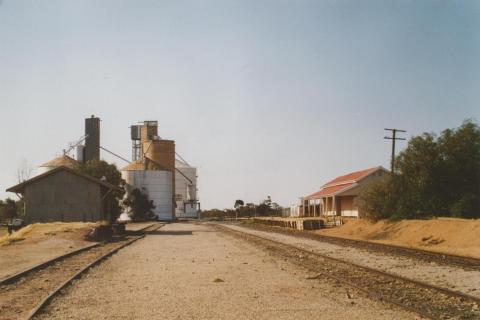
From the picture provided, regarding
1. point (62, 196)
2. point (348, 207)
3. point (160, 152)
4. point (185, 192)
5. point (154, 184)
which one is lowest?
point (348, 207)

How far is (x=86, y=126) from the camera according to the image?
86.1 metres

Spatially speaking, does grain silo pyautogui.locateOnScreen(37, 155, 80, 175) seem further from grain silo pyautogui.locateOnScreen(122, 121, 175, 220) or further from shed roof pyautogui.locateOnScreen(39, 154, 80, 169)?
grain silo pyautogui.locateOnScreen(122, 121, 175, 220)

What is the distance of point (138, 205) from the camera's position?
78250 millimetres

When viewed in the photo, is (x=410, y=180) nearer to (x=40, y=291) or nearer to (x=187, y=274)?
(x=187, y=274)

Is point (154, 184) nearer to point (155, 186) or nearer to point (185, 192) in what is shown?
point (155, 186)

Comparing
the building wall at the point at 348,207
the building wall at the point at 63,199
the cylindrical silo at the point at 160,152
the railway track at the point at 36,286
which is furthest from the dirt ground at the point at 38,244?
the cylindrical silo at the point at 160,152

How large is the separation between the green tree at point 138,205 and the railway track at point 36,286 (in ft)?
197

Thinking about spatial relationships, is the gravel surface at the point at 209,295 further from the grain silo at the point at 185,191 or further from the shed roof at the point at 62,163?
the grain silo at the point at 185,191

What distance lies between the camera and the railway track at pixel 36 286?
9180 mm

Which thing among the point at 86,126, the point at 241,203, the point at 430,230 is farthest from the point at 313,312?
the point at 241,203

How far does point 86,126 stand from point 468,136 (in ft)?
220

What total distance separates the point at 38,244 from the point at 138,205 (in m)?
54.0

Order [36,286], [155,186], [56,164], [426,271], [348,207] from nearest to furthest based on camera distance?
[36,286], [426,271], [348,207], [56,164], [155,186]

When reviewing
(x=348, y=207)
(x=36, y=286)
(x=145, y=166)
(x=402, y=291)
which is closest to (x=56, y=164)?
(x=145, y=166)
